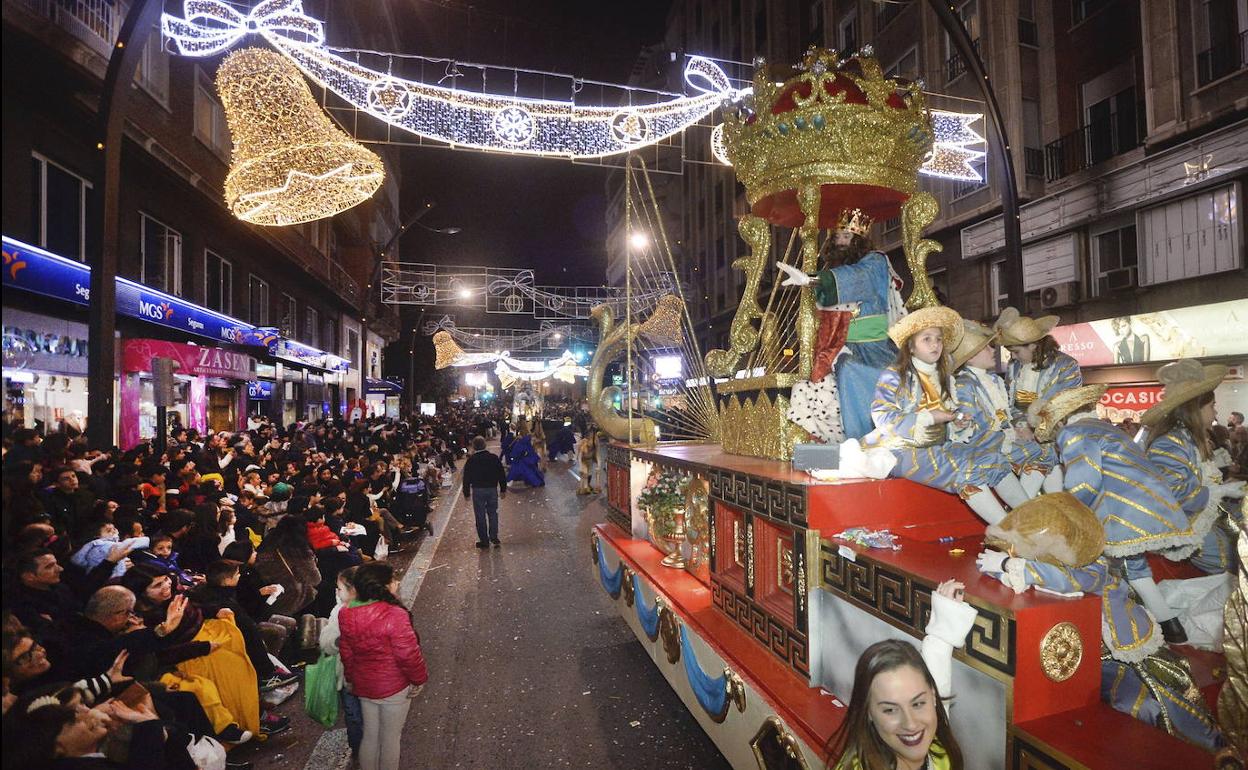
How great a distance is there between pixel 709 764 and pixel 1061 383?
136 inches

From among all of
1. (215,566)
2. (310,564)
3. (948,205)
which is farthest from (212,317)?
(948,205)

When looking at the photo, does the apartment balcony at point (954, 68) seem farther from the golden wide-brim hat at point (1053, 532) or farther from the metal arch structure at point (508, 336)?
the metal arch structure at point (508, 336)

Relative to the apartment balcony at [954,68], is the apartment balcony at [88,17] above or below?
below

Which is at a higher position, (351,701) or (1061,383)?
(1061,383)

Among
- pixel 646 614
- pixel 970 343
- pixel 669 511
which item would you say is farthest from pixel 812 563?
pixel 646 614

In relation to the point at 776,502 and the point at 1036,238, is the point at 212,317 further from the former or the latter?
the point at 1036,238

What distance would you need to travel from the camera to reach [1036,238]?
1442 centimetres

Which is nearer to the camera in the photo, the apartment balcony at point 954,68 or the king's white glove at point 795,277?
the king's white glove at point 795,277

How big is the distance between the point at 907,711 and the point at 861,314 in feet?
9.32

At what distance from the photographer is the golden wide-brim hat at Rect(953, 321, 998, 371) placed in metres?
3.73

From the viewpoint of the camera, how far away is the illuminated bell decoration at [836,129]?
15.0 ft

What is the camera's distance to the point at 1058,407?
124 inches

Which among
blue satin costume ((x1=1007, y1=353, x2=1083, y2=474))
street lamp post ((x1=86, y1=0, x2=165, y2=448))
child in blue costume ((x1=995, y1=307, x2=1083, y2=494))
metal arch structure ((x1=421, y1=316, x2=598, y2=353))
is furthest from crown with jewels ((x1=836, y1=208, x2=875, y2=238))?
metal arch structure ((x1=421, y1=316, x2=598, y2=353))

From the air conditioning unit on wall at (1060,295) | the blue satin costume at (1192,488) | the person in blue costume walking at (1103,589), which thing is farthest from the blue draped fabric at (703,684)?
the air conditioning unit on wall at (1060,295)
